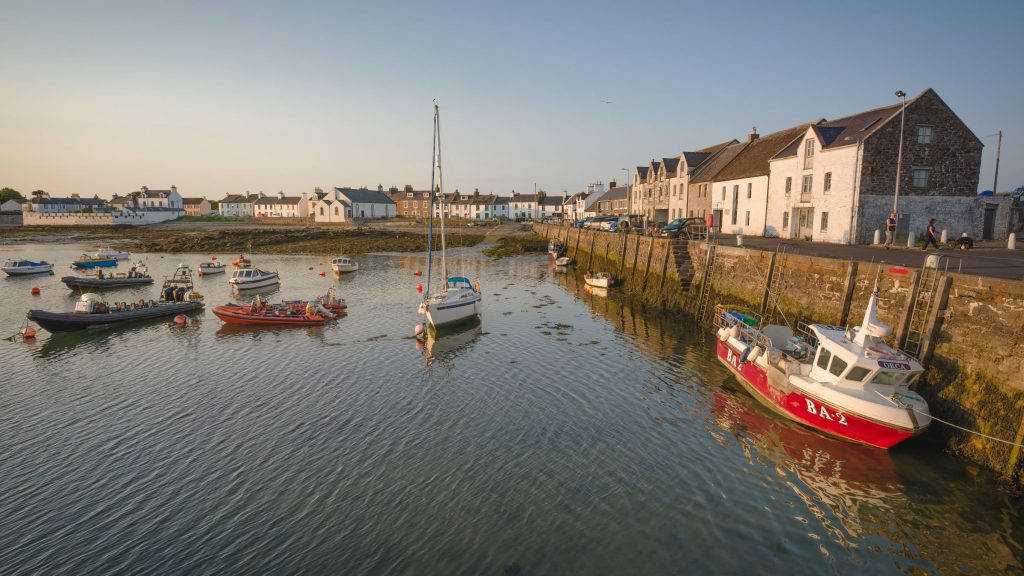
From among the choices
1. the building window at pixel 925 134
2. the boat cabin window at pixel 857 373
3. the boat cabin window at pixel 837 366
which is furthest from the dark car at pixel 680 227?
the boat cabin window at pixel 857 373

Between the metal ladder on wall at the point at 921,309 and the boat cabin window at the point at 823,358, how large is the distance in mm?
3360

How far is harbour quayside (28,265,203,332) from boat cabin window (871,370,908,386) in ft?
126

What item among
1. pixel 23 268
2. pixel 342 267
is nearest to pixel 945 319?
pixel 342 267

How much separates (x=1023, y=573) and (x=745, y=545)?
5.26 m

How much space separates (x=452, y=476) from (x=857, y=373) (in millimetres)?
11833

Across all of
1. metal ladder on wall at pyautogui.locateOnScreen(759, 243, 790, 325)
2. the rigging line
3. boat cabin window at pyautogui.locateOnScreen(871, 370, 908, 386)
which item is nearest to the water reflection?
metal ladder on wall at pyautogui.locateOnScreen(759, 243, 790, 325)

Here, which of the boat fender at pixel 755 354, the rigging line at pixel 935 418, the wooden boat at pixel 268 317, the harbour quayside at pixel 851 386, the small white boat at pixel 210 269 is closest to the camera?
the rigging line at pixel 935 418

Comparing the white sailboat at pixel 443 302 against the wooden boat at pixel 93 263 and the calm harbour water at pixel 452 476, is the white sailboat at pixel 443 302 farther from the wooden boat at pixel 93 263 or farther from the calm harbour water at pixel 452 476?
the wooden boat at pixel 93 263

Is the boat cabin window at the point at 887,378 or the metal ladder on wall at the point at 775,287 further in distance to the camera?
the metal ladder on wall at the point at 775,287

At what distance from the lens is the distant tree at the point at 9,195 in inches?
6191

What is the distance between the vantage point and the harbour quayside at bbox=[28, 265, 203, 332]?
28500 millimetres

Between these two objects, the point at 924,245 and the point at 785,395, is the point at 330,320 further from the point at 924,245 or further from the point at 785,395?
the point at 924,245

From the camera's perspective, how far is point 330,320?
32094 millimetres

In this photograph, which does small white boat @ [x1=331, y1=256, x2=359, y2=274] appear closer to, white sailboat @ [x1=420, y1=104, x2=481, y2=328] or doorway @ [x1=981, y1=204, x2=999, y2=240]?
white sailboat @ [x1=420, y1=104, x2=481, y2=328]
